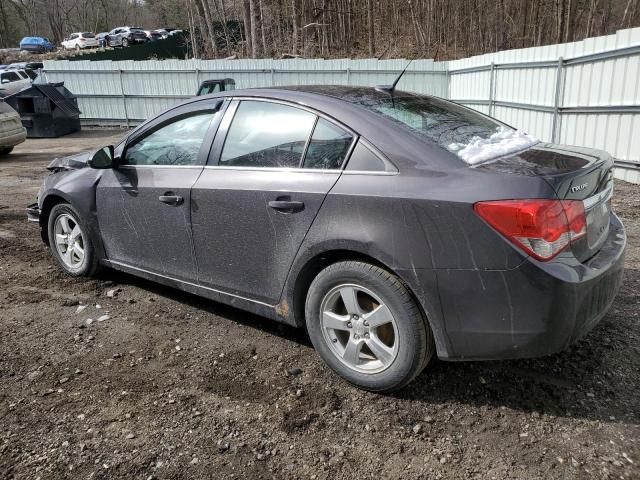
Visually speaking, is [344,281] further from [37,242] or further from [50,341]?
[37,242]

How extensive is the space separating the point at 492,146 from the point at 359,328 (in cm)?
124

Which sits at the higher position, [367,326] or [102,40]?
[102,40]

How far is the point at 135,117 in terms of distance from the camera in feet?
66.3

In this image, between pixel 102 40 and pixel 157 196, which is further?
pixel 102 40

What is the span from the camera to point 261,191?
313 centimetres

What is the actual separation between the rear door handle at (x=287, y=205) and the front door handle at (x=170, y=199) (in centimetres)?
80

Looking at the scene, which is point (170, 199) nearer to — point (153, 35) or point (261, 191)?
point (261, 191)

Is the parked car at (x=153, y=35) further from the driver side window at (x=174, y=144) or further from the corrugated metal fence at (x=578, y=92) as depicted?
the driver side window at (x=174, y=144)

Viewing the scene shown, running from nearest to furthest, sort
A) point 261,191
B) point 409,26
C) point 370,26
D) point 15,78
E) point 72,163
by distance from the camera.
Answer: point 261,191, point 72,163, point 370,26, point 409,26, point 15,78

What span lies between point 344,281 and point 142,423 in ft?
4.12

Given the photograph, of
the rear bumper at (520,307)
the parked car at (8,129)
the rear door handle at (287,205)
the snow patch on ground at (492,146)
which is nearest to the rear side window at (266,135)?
the rear door handle at (287,205)

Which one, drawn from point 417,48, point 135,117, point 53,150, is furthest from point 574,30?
point 53,150

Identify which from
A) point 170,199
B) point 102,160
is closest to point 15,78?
point 102,160

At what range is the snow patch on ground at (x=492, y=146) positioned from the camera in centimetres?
274
